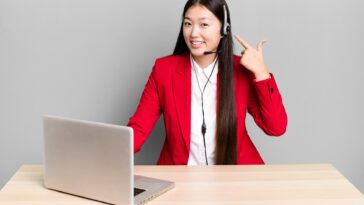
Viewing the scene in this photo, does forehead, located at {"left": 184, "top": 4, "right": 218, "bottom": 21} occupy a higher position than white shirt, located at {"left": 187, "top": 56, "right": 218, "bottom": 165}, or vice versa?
forehead, located at {"left": 184, "top": 4, "right": 218, "bottom": 21}

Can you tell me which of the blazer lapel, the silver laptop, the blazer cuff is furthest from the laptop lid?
the blazer cuff

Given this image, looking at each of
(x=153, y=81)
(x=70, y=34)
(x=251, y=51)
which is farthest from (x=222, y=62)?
(x=70, y=34)

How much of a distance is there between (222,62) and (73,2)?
2.91 feet

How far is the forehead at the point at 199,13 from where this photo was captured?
1.98m

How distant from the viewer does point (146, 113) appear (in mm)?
2070

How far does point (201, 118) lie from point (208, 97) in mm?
95

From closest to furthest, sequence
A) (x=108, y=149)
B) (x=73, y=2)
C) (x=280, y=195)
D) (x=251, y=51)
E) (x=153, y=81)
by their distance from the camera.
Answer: (x=108, y=149) < (x=280, y=195) < (x=251, y=51) < (x=153, y=81) < (x=73, y=2)

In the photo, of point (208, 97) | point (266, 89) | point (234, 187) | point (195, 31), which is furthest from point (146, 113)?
point (234, 187)

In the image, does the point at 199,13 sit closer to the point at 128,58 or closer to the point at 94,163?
the point at 128,58

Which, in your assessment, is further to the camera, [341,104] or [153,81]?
[341,104]

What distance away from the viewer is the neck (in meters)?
2.10

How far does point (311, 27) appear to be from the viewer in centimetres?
254

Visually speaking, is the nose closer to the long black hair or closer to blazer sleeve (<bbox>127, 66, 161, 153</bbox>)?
the long black hair

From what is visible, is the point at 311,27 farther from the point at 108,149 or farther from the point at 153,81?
the point at 108,149
